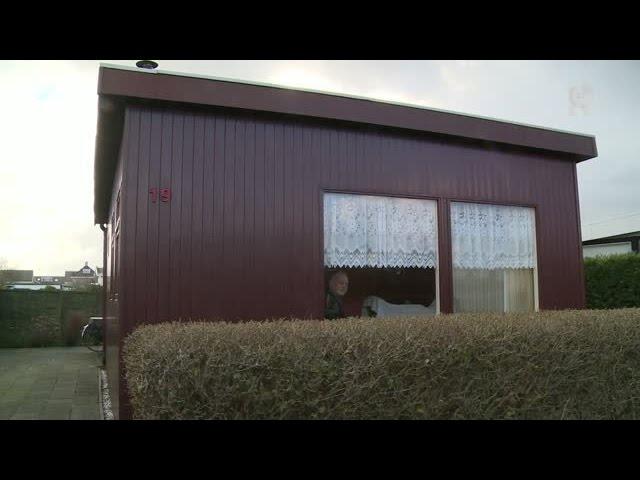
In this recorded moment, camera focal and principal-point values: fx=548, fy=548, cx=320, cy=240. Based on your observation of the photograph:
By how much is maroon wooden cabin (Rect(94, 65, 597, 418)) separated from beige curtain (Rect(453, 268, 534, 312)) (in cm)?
31

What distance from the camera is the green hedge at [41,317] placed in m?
14.6

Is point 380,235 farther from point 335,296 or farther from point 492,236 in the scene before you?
point 492,236

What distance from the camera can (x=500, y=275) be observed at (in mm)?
7102

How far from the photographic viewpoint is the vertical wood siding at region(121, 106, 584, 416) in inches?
203

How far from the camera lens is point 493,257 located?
22.7 ft

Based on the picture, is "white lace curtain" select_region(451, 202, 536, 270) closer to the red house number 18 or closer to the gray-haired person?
the gray-haired person

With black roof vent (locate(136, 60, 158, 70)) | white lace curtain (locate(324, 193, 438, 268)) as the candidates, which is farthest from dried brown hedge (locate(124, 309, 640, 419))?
black roof vent (locate(136, 60, 158, 70))

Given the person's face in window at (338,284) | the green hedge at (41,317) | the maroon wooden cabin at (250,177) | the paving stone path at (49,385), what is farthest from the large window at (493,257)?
the green hedge at (41,317)

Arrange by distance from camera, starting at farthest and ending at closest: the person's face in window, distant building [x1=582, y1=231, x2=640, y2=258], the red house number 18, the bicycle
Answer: distant building [x1=582, y1=231, x2=640, y2=258] < the bicycle < the person's face in window < the red house number 18

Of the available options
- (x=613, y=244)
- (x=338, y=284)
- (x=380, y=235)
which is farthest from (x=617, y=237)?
(x=338, y=284)

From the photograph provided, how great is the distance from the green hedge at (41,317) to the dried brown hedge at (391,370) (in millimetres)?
11796
